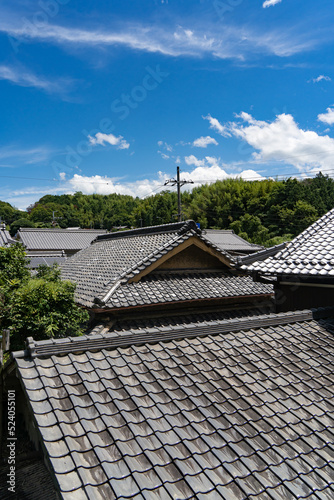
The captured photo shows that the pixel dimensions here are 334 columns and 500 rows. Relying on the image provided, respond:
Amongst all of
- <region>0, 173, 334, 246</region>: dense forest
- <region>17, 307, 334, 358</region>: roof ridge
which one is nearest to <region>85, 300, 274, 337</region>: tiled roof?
<region>17, 307, 334, 358</region>: roof ridge

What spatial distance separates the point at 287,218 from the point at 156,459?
47.2 metres

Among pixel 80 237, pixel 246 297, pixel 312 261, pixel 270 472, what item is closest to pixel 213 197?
pixel 80 237

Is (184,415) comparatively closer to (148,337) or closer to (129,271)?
(148,337)

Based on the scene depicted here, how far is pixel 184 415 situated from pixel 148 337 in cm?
111

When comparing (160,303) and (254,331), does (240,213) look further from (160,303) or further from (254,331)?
(254,331)

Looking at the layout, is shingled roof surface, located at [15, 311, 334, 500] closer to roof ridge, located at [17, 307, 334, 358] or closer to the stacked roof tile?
roof ridge, located at [17, 307, 334, 358]

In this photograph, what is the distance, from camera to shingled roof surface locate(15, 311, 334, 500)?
2367 mm

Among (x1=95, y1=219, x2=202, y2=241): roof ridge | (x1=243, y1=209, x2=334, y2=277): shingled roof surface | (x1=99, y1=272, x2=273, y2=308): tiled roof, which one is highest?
(x1=95, y1=219, x2=202, y2=241): roof ridge

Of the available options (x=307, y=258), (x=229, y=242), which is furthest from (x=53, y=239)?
(x=307, y=258)

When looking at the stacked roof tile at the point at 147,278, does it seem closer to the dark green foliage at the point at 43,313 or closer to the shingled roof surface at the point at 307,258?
the dark green foliage at the point at 43,313

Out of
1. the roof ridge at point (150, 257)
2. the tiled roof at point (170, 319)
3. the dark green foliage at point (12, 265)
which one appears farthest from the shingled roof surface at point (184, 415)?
the dark green foliage at point (12, 265)

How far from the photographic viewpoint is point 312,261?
5.77 meters

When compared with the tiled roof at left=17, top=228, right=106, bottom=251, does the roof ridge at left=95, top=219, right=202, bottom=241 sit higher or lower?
higher

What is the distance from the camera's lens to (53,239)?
3991cm
